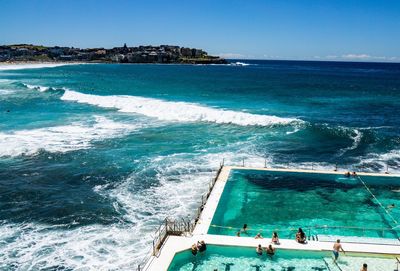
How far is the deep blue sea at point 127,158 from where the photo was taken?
18.6 m

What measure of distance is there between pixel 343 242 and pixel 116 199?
12585 millimetres

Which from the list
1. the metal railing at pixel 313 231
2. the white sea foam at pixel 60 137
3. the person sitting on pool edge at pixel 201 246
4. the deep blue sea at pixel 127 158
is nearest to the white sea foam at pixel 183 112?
the deep blue sea at pixel 127 158

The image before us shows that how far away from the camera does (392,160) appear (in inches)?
1275

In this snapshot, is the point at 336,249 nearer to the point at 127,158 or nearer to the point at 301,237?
the point at 301,237

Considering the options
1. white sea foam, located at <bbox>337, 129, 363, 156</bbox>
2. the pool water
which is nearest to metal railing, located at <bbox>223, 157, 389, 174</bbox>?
the pool water

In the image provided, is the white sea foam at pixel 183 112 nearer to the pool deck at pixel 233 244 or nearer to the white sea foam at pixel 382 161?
the white sea foam at pixel 382 161

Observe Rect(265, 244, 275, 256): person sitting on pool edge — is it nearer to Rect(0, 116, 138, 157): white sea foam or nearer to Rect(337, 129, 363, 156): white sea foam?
A: Rect(337, 129, 363, 156): white sea foam

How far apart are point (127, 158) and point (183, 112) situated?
23.9 meters

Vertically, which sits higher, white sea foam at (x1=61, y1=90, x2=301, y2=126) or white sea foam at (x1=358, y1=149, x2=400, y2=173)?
white sea foam at (x1=61, y1=90, x2=301, y2=126)

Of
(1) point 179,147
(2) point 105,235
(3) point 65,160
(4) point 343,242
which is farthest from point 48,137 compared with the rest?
(4) point 343,242

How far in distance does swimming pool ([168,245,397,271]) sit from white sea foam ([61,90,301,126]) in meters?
29.6

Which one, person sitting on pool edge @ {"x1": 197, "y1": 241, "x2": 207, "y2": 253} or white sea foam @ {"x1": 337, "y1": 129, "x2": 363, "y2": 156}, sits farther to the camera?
white sea foam @ {"x1": 337, "y1": 129, "x2": 363, "y2": 156}

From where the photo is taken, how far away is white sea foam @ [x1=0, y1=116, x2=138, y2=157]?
33781mm

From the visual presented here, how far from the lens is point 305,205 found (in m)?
23.0
